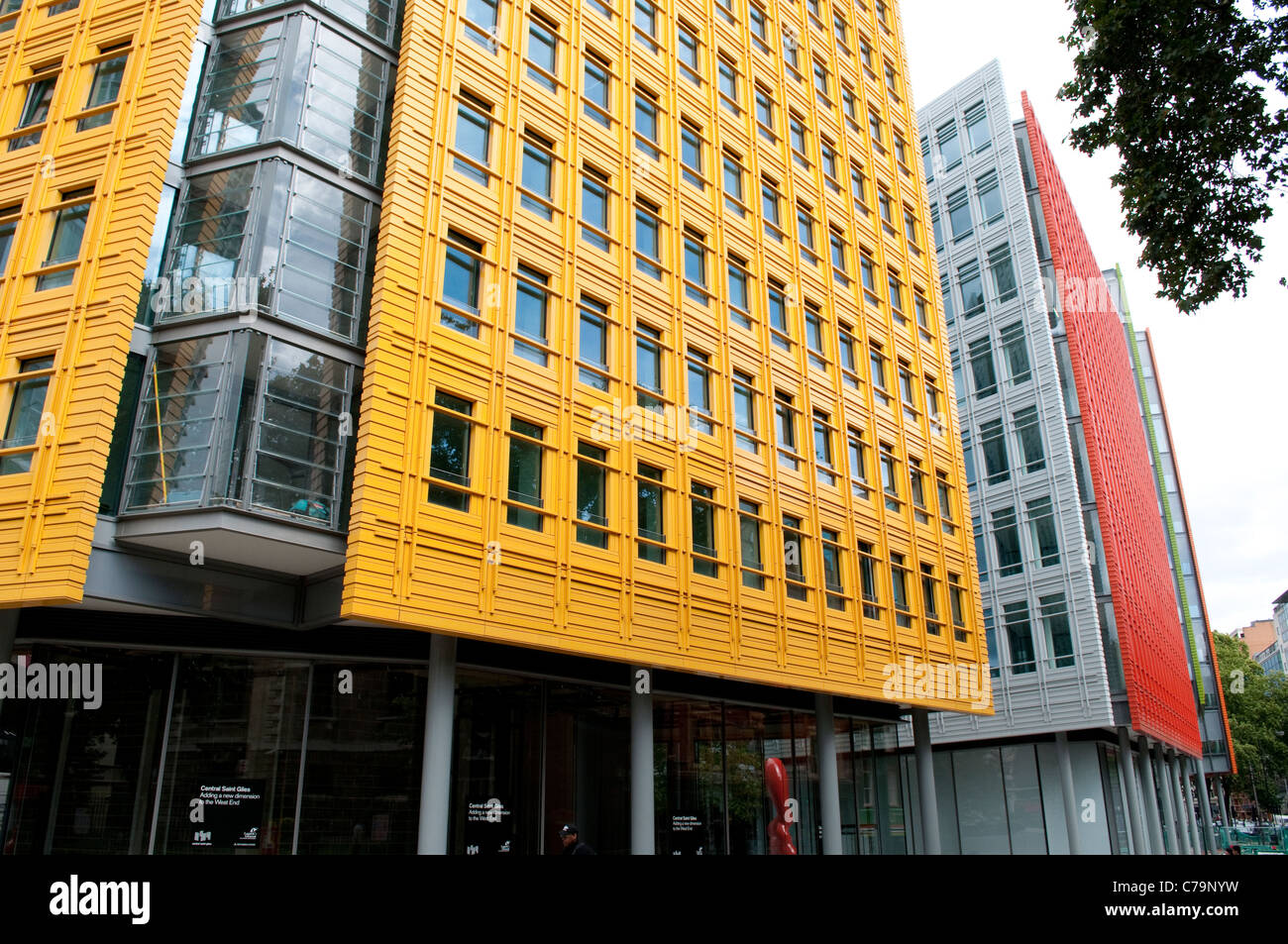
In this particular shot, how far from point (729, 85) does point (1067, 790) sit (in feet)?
88.0

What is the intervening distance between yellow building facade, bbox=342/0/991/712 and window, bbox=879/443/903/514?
0.11 m

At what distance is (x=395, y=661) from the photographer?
17.6m

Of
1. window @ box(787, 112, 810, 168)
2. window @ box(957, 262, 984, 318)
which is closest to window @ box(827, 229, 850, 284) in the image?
window @ box(787, 112, 810, 168)

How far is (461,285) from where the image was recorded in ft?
58.0

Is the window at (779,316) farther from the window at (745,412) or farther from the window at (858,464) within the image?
the window at (858,464)

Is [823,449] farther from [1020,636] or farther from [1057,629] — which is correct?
[1020,636]

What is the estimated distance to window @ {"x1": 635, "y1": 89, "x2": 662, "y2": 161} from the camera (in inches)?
910

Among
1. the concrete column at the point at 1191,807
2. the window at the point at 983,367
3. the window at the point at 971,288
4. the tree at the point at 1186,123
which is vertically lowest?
the concrete column at the point at 1191,807

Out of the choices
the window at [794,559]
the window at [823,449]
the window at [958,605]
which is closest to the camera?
the window at [794,559]

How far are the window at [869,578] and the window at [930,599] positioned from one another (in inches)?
85.6

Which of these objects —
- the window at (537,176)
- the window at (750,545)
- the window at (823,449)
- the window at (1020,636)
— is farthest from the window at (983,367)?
the window at (537,176)

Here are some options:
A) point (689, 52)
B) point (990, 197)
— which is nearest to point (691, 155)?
point (689, 52)

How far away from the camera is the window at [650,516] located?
762 inches
